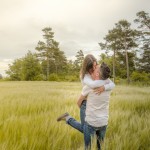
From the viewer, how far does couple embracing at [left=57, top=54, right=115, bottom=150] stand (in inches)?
128

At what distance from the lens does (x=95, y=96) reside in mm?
3273

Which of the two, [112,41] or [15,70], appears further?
[15,70]

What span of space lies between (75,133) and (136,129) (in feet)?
3.41

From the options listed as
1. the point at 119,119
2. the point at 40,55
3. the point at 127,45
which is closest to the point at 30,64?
the point at 40,55

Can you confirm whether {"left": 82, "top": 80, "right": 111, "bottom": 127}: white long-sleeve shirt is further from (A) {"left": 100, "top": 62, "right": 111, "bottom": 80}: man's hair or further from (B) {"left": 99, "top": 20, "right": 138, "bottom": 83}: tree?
(B) {"left": 99, "top": 20, "right": 138, "bottom": 83}: tree

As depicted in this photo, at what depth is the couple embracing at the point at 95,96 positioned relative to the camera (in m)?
3.25

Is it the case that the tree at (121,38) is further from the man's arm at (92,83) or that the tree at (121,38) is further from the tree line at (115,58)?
the man's arm at (92,83)

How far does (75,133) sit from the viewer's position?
389 centimetres

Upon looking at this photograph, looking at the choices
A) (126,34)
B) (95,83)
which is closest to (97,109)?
(95,83)

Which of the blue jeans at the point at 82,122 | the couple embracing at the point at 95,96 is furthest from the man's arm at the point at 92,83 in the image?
the blue jeans at the point at 82,122

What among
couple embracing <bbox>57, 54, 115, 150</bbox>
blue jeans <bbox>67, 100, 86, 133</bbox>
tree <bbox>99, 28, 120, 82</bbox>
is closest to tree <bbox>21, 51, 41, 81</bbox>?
tree <bbox>99, 28, 120, 82</bbox>

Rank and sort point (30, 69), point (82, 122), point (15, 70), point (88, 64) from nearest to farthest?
point (88, 64) < point (82, 122) < point (30, 69) < point (15, 70)

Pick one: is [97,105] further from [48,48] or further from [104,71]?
[48,48]

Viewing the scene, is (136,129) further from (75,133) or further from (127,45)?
(127,45)
